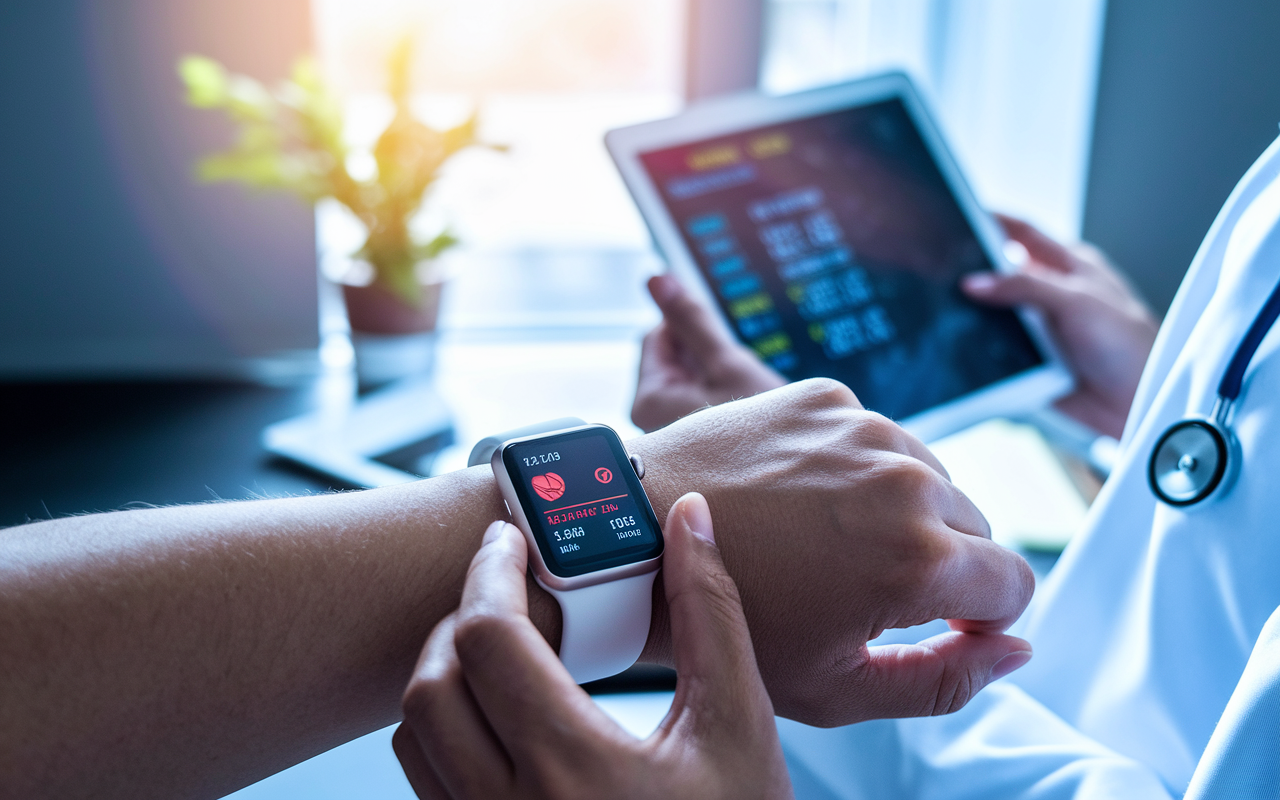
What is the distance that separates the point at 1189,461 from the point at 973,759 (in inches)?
9.9

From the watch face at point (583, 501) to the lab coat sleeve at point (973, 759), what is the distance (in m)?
0.26

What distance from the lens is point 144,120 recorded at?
1.48 m

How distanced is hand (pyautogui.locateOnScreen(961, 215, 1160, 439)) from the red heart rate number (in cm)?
67

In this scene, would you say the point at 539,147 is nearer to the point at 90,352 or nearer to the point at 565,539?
the point at 90,352

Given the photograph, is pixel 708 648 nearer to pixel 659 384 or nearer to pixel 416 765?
pixel 416 765

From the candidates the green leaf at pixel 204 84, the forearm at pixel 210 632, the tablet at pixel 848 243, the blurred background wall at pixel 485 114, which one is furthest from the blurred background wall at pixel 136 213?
the forearm at pixel 210 632

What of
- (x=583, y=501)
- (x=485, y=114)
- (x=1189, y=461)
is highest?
(x=485, y=114)

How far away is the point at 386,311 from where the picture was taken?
1.45 metres

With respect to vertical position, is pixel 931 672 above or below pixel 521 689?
below

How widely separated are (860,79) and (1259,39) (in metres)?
0.58

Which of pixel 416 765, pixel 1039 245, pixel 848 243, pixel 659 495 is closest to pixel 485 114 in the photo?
pixel 848 243

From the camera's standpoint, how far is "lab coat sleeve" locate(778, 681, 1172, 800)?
60 cm

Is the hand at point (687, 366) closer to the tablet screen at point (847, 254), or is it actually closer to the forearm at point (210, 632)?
the tablet screen at point (847, 254)

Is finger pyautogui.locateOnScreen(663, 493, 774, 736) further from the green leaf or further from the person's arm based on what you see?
the green leaf
